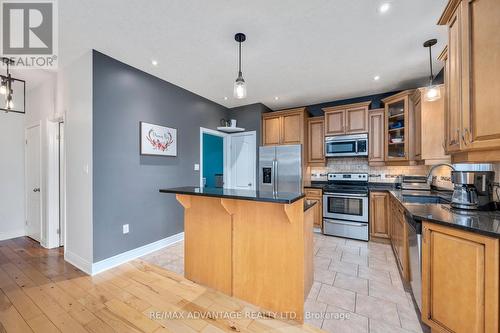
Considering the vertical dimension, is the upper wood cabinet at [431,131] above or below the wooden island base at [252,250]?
above

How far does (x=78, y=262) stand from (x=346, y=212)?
13.3ft

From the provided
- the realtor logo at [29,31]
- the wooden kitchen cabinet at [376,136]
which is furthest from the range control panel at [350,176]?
the realtor logo at [29,31]

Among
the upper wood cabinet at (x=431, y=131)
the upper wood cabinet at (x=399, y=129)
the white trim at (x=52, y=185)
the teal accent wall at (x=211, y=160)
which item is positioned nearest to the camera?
the upper wood cabinet at (x=431, y=131)

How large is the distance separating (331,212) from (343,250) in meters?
0.77

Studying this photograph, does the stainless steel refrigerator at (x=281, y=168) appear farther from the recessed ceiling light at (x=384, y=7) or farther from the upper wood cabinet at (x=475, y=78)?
the upper wood cabinet at (x=475, y=78)

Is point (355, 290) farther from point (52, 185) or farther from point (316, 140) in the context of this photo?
point (52, 185)

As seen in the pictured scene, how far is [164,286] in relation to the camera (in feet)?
7.15

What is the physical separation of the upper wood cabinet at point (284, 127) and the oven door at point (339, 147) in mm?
507

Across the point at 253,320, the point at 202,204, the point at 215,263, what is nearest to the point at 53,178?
the point at 202,204

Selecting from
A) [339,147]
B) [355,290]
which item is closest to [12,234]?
[355,290]

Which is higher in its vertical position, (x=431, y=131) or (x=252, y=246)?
(x=431, y=131)

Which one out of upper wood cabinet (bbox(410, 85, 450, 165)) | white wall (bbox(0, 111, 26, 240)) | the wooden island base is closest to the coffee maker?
upper wood cabinet (bbox(410, 85, 450, 165))

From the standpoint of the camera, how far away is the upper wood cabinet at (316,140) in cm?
418

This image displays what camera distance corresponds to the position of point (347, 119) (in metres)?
3.86
